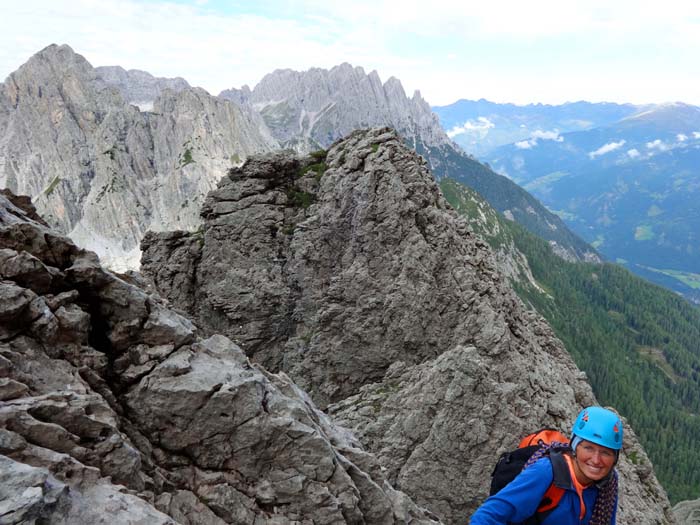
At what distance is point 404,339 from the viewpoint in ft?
109

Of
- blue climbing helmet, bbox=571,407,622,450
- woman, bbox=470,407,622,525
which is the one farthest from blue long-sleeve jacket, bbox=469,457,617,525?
blue climbing helmet, bbox=571,407,622,450

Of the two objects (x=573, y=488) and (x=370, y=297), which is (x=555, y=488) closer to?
(x=573, y=488)

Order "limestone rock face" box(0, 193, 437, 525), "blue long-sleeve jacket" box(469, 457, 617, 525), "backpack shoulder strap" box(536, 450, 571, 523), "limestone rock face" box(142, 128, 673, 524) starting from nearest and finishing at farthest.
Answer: "blue long-sleeve jacket" box(469, 457, 617, 525) → "backpack shoulder strap" box(536, 450, 571, 523) → "limestone rock face" box(0, 193, 437, 525) → "limestone rock face" box(142, 128, 673, 524)

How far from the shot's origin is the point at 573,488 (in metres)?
8.41

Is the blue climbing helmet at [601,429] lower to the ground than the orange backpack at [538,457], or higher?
higher

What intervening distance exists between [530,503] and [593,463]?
53.3 inches

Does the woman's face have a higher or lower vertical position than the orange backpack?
higher

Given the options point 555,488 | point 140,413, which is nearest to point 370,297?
point 140,413

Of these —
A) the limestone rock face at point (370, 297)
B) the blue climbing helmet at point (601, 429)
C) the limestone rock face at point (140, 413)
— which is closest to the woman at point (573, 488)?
the blue climbing helmet at point (601, 429)

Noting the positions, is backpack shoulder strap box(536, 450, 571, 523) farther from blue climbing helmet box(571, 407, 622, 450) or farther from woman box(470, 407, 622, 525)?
blue climbing helmet box(571, 407, 622, 450)

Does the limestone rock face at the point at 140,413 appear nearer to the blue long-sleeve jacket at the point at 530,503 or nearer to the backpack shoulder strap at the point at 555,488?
the blue long-sleeve jacket at the point at 530,503

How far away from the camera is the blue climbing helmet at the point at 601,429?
843 centimetres

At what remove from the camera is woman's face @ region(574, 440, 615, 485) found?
845 cm

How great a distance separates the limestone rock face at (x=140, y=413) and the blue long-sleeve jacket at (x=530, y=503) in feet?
21.8
